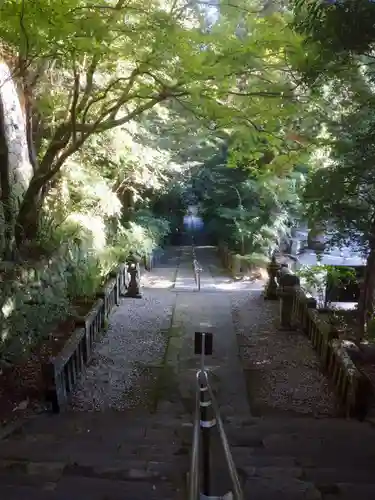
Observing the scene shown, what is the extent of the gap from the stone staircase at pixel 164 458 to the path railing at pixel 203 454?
25 cm

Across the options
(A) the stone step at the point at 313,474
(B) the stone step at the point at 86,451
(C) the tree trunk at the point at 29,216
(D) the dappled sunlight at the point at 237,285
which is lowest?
(B) the stone step at the point at 86,451

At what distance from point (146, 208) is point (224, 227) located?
2.47 m

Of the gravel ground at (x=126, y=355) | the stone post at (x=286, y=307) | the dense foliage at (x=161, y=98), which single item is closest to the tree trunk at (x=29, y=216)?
the dense foliage at (x=161, y=98)

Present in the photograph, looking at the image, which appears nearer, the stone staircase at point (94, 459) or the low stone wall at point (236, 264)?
the stone staircase at point (94, 459)

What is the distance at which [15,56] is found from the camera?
5.75m

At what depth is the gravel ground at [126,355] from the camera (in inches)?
182

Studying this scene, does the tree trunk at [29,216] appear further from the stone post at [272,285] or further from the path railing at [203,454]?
the stone post at [272,285]

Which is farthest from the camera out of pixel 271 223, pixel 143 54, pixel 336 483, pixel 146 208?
pixel 146 208

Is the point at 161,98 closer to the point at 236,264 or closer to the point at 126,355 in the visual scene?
the point at 126,355

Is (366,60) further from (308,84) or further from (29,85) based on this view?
(29,85)

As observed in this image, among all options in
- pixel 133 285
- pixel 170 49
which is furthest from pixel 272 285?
pixel 170 49

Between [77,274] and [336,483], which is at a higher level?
[77,274]

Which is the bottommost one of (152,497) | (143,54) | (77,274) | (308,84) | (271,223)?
(152,497)

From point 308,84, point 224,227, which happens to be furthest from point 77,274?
point 224,227
